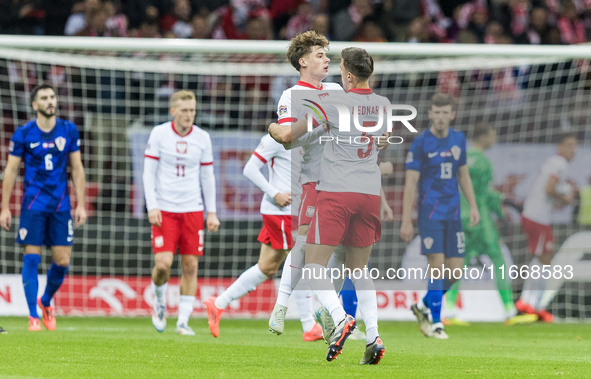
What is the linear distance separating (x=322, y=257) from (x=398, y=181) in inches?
250

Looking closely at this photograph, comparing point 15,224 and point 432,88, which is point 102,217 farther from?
point 432,88

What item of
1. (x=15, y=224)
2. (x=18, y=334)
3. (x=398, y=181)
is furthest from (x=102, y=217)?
(x=398, y=181)

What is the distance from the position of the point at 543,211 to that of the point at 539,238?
35 centimetres

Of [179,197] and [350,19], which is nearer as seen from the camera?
[179,197]

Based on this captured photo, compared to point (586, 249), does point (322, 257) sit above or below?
above

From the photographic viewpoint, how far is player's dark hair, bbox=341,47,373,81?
232 inches

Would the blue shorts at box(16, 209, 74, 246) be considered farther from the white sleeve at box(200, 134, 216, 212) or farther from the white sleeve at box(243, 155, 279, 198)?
the white sleeve at box(243, 155, 279, 198)

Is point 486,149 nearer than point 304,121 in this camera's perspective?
No

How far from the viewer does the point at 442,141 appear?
916 centimetres

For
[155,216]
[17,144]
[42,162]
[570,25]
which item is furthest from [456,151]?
[570,25]

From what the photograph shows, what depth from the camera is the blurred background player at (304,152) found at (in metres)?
6.32

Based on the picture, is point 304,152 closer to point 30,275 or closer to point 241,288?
point 241,288

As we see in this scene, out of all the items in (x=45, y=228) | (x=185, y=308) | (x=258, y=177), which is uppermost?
(x=258, y=177)

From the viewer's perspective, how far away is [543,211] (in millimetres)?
11758
